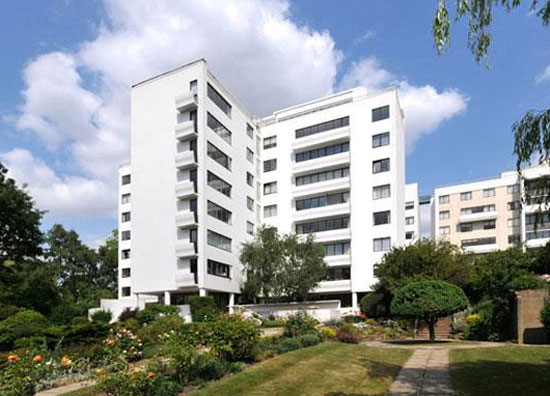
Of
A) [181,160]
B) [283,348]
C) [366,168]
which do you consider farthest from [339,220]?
[283,348]

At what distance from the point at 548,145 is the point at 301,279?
→ 37.0 meters

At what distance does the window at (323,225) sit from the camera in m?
51.2

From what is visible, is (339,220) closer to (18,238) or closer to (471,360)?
(18,238)

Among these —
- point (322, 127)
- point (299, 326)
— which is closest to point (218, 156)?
point (322, 127)

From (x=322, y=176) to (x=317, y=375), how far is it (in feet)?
139

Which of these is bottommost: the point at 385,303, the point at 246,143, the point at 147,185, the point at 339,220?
the point at 385,303

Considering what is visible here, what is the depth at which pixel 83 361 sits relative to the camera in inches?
634

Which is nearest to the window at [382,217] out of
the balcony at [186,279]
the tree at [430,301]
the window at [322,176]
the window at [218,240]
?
the window at [322,176]

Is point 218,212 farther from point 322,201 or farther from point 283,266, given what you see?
point 322,201

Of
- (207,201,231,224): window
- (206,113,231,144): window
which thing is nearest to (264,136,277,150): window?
(206,113,231,144): window

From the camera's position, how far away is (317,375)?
473 inches

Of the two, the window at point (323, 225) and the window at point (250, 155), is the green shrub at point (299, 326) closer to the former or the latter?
the window at point (323, 225)

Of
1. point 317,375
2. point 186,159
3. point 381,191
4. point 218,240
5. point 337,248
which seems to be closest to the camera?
point 317,375

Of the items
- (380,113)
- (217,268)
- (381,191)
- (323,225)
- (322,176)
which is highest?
(380,113)
